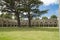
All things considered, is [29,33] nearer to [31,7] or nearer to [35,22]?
[35,22]

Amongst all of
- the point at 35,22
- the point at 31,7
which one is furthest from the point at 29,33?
the point at 31,7

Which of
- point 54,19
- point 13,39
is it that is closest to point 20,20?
point 13,39

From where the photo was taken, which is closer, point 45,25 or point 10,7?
point 45,25

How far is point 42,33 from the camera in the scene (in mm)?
1922

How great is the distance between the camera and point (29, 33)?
195cm

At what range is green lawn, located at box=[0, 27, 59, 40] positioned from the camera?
5.79 feet

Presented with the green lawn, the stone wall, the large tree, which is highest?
the large tree

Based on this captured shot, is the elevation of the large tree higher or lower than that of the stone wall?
higher

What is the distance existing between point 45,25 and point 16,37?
39 cm

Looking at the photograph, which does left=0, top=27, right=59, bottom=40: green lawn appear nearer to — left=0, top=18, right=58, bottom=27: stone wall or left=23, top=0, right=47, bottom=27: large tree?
left=0, top=18, right=58, bottom=27: stone wall

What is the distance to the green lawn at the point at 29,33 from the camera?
1765 millimetres

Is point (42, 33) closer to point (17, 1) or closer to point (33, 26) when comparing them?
point (33, 26)

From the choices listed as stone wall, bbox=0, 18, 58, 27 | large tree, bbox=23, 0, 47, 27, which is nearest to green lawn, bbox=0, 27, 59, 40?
stone wall, bbox=0, 18, 58, 27

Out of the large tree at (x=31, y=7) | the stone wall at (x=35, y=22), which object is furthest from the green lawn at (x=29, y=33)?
the large tree at (x=31, y=7)
